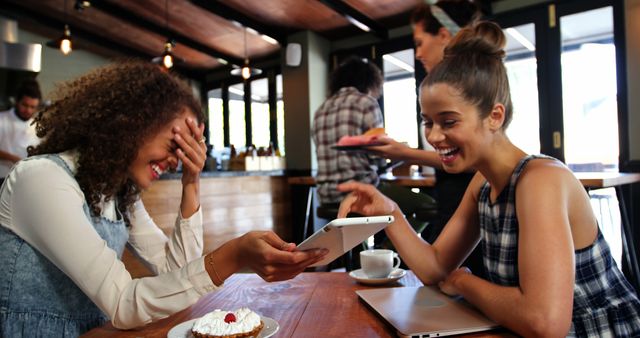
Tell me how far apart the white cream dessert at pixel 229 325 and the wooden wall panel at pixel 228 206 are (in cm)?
313

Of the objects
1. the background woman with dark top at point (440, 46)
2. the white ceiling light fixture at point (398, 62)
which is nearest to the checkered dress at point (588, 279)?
the background woman with dark top at point (440, 46)

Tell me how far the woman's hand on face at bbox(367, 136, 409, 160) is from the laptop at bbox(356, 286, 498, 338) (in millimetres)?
1160

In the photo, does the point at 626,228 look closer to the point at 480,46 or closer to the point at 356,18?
the point at 480,46

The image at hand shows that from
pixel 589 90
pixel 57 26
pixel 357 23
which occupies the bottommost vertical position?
pixel 589 90

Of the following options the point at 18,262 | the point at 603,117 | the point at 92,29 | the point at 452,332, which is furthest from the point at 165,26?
the point at 452,332

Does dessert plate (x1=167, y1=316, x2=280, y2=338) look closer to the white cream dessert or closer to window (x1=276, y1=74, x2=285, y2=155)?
the white cream dessert

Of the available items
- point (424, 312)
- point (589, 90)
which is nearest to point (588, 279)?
point (424, 312)

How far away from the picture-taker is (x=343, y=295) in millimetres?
1098

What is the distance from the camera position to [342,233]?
86 centimetres

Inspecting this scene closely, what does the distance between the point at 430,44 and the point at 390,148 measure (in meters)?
0.48

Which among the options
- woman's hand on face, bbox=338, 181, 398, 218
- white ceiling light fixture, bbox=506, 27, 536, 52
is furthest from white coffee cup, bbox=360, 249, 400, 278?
white ceiling light fixture, bbox=506, 27, 536, 52

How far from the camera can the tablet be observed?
809mm

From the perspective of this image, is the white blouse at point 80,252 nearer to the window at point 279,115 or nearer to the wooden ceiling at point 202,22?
the wooden ceiling at point 202,22

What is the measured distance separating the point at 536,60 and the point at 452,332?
164 inches
